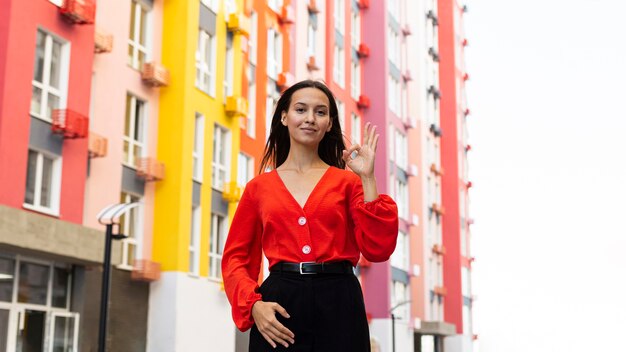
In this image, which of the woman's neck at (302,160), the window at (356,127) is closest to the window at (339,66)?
the window at (356,127)

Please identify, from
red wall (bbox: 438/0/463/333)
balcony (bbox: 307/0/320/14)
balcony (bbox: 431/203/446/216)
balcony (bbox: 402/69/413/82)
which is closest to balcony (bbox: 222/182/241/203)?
balcony (bbox: 307/0/320/14)

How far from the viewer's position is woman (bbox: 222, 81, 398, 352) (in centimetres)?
427

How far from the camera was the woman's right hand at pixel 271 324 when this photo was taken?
417 cm

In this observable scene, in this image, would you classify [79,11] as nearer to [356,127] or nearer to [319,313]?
[319,313]

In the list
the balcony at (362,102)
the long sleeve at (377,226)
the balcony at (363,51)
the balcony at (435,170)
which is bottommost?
the long sleeve at (377,226)

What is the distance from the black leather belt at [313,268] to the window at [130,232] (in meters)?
24.9

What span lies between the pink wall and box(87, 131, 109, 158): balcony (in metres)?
0.69

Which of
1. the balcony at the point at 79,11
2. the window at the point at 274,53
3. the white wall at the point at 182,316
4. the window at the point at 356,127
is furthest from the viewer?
the window at the point at 356,127

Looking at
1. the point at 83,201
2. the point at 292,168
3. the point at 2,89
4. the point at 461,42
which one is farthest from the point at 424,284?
the point at 292,168

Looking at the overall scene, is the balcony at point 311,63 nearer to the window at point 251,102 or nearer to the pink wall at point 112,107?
the window at point 251,102

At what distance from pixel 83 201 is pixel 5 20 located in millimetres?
5124

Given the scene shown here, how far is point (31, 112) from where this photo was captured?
23.6m

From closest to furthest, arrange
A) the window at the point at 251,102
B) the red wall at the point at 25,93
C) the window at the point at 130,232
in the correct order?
the red wall at the point at 25,93 < the window at the point at 130,232 < the window at the point at 251,102

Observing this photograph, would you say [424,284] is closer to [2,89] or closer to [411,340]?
[411,340]
